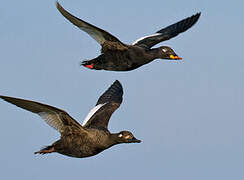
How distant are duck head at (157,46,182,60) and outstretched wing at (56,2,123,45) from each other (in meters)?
1.32

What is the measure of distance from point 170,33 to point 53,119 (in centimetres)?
580

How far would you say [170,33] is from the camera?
16.3 meters

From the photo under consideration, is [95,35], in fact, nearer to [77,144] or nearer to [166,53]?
[166,53]

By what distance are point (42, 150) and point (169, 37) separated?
5443 mm

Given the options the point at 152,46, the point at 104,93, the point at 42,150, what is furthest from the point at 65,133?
the point at 152,46

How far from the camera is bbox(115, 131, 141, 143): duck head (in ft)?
39.8

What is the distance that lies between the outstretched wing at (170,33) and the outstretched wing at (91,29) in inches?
80.8

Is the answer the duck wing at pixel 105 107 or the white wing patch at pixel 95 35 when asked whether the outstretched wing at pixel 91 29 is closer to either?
the white wing patch at pixel 95 35

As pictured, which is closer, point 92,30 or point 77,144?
point 77,144

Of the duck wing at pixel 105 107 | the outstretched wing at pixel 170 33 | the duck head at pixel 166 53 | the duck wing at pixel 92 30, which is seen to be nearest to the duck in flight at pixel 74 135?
the duck wing at pixel 105 107

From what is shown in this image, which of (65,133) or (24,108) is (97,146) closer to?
(65,133)

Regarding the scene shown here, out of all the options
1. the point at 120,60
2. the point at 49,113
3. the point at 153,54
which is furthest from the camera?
the point at 153,54

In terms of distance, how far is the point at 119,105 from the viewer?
1457cm

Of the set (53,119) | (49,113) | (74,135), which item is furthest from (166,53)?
(49,113)
